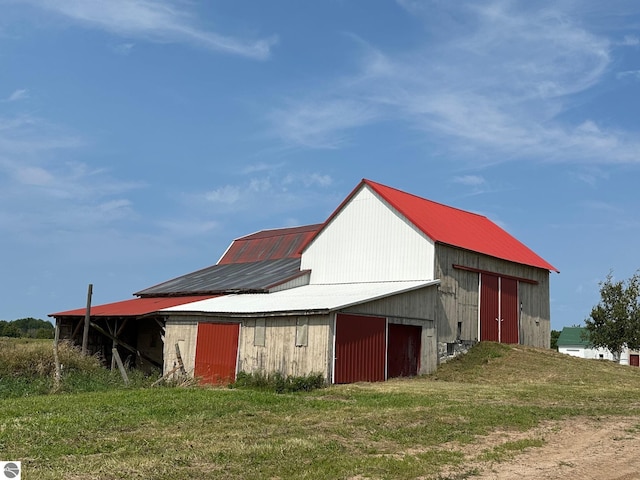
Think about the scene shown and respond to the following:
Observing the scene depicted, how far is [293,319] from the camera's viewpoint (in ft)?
87.8

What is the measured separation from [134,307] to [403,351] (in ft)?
52.3

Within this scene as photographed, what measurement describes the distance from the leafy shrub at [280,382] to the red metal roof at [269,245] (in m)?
19.1

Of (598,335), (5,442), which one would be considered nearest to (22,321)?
(598,335)

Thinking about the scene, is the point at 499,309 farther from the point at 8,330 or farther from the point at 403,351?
the point at 8,330

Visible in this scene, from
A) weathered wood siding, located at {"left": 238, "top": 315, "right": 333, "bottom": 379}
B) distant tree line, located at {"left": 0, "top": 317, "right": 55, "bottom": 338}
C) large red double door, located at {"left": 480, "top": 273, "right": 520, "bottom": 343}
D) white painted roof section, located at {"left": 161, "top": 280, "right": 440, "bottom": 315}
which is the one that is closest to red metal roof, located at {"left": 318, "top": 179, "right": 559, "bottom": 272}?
large red double door, located at {"left": 480, "top": 273, "right": 520, "bottom": 343}

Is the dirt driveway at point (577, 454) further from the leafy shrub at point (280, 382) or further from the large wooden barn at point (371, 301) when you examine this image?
the large wooden barn at point (371, 301)

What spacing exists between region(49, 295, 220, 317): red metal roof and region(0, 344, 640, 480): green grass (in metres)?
14.8

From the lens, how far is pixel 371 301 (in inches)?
1083

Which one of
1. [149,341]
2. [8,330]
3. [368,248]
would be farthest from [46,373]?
[8,330]

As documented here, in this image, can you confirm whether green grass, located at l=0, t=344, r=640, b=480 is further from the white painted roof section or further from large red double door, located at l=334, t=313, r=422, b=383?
the white painted roof section

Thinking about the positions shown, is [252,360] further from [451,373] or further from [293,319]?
[451,373]

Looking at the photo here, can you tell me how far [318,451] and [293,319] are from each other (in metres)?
14.6

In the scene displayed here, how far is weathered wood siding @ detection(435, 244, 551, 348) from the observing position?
107 ft

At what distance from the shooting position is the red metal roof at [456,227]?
3394 centimetres
